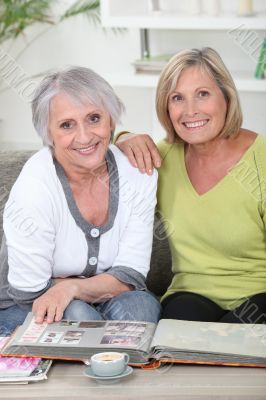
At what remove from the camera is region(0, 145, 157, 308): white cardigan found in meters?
2.03

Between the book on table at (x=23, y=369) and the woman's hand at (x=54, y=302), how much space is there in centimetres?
18

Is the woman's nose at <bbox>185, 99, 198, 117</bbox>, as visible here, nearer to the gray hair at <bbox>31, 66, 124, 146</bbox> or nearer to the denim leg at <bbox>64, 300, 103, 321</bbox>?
the gray hair at <bbox>31, 66, 124, 146</bbox>

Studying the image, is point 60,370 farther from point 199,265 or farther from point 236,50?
point 236,50

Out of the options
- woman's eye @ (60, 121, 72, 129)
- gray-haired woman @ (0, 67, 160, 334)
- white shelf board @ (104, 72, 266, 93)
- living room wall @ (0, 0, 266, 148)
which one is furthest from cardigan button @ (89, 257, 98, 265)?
living room wall @ (0, 0, 266, 148)

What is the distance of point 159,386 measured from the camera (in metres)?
1.59

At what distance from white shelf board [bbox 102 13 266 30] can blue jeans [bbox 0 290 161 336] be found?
2.08 meters

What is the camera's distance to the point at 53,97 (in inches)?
80.9

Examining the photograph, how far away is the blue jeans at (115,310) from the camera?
1.98 meters

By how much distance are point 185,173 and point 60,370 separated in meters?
0.74

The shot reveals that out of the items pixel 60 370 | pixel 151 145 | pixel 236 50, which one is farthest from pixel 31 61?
pixel 60 370

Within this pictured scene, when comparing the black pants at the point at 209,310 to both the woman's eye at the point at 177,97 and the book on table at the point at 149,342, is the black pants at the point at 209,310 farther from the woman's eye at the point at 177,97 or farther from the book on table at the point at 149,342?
the woman's eye at the point at 177,97

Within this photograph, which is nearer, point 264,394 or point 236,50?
point 264,394

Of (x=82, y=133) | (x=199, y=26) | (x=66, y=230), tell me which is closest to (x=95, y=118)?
(x=82, y=133)

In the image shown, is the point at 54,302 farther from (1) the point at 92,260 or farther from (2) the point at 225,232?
(2) the point at 225,232
